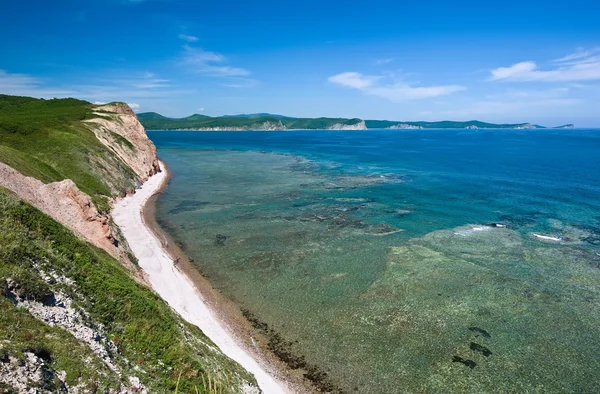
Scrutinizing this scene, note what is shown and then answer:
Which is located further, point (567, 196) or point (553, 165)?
point (553, 165)

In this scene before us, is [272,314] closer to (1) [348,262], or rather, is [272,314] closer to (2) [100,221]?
(1) [348,262]

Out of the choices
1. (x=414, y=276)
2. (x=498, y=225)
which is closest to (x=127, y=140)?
(x=414, y=276)

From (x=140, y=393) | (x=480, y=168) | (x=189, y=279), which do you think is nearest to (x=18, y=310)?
(x=140, y=393)

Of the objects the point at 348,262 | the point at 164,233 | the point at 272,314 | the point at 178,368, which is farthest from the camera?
the point at 164,233

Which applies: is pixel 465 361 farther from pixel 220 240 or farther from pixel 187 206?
pixel 187 206

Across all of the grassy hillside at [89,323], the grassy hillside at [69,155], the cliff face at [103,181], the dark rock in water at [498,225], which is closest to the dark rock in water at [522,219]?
the dark rock in water at [498,225]
